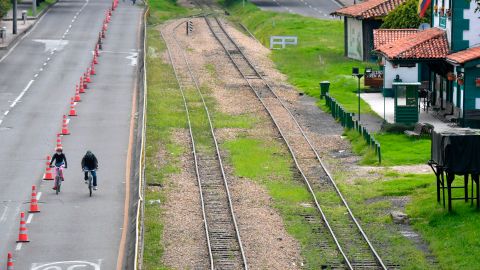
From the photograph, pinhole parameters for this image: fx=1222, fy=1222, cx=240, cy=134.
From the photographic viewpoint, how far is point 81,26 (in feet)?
286

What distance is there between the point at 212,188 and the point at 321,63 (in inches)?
1321

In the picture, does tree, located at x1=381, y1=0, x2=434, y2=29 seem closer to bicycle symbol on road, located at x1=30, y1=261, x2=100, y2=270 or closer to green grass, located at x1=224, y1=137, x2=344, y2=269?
green grass, located at x1=224, y1=137, x2=344, y2=269

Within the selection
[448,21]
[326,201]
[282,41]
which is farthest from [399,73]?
[282,41]

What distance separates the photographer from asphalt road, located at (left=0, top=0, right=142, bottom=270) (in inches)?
1159

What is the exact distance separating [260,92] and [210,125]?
9893 mm

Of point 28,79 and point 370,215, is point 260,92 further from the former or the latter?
point 370,215

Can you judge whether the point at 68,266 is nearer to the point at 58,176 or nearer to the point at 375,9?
the point at 58,176

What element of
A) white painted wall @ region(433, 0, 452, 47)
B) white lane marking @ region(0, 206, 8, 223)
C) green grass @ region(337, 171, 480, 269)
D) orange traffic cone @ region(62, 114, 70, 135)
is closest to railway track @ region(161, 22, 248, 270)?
green grass @ region(337, 171, 480, 269)

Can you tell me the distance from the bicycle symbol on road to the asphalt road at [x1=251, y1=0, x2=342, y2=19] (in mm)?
70776

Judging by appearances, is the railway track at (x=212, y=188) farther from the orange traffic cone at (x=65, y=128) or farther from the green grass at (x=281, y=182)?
the orange traffic cone at (x=65, y=128)

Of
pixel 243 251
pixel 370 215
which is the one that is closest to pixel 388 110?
pixel 370 215

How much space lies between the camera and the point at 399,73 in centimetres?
5469

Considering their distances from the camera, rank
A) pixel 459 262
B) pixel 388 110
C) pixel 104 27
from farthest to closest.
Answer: pixel 104 27
pixel 388 110
pixel 459 262

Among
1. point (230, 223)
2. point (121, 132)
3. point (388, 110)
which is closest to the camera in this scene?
point (230, 223)
